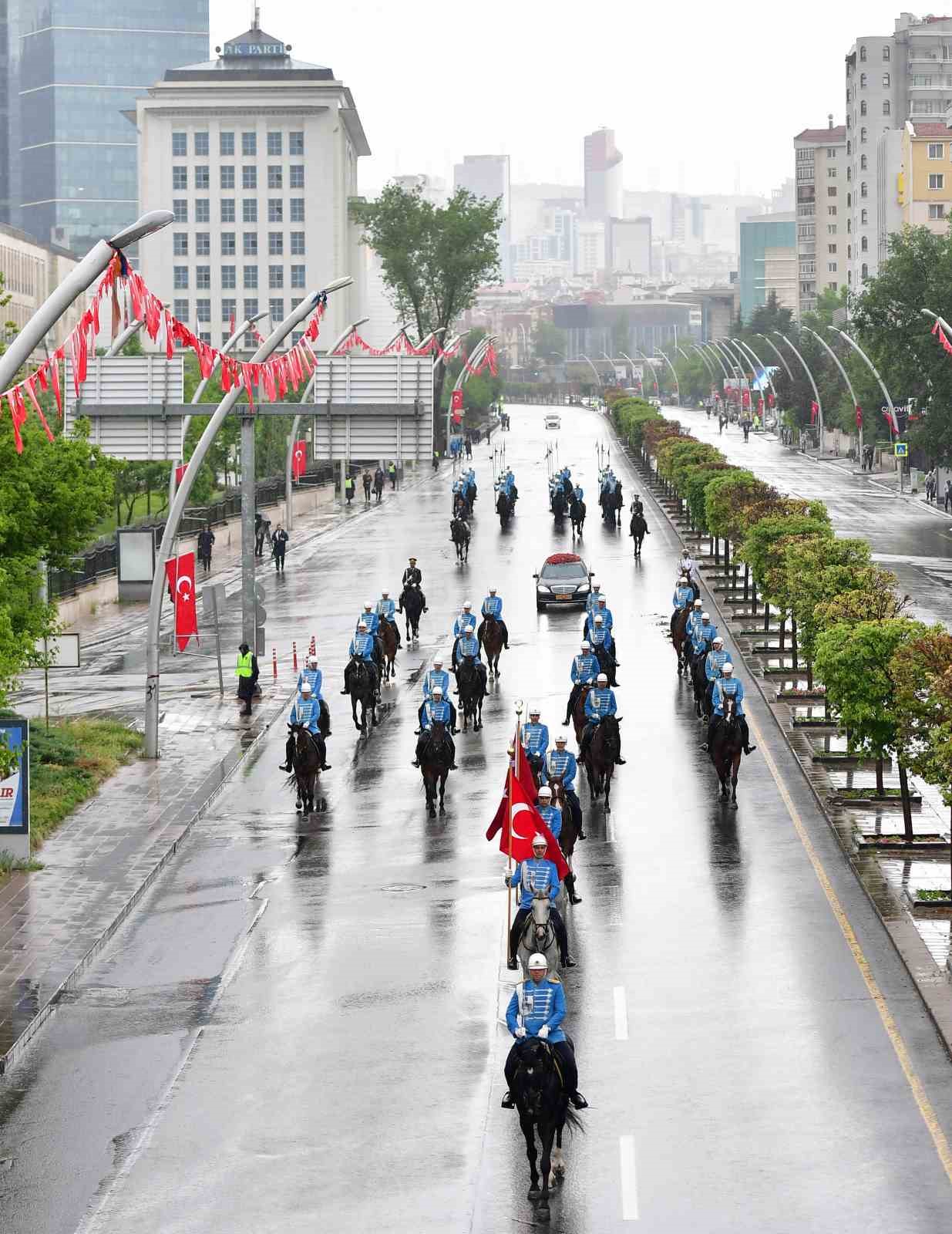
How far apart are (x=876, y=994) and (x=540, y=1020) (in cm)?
534

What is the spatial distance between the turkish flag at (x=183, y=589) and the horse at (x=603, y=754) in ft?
42.3

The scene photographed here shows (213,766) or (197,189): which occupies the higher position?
(197,189)

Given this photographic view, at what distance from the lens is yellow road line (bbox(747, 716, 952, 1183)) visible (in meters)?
14.8

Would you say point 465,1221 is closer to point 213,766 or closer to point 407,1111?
point 407,1111

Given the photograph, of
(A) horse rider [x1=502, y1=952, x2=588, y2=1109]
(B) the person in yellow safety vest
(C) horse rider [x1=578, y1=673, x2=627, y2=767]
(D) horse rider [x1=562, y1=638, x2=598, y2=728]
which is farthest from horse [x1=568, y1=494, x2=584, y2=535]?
(A) horse rider [x1=502, y1=952, x2=588, y2=1109]

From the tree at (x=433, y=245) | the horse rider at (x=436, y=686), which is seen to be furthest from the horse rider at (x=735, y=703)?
the tree at (x=433, y=245)

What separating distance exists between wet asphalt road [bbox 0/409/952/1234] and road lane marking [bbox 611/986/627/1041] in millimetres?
32

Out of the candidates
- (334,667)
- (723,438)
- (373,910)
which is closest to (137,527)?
(334,667)

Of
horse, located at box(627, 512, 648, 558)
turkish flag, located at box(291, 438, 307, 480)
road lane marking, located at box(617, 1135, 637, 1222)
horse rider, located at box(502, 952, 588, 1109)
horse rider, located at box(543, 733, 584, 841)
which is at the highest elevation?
turkish flag, located at box(291, 438, 307, 480)

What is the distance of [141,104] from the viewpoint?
557 feet

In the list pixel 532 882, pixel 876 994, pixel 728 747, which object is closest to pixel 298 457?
pixel 728 747

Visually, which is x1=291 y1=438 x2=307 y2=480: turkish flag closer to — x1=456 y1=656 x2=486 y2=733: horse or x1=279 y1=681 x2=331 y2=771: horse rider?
x1=456 y1=656 x2=486 y2=733: horse

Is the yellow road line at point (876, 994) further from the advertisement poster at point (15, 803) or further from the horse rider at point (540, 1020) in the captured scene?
the advertisement poster at point (15, 803)

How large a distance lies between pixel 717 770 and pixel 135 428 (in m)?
16.1
